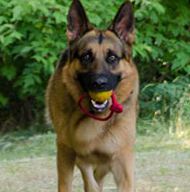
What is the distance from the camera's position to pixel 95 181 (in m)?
5.88

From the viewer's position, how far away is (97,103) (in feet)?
16.9

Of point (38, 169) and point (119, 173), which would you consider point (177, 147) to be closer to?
point (38, 169)

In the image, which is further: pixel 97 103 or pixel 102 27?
pixel 102 27

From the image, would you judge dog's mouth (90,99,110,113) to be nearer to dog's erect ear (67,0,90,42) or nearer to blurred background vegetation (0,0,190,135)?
dog's erect ear (67,0,90,42)

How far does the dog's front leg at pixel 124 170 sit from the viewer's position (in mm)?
5387

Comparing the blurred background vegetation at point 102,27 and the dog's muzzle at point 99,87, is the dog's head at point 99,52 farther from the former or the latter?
the blurred background vegetation at point 102,27

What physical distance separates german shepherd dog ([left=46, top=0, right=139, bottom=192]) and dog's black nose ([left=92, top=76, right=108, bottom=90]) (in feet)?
0.43

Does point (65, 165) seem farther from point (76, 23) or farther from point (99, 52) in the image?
point (76, 23)

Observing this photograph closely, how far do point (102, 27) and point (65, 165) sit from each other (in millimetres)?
4522

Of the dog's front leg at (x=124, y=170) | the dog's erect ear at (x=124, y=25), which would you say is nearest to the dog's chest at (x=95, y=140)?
the dog's front leg at (x=124, y=170)

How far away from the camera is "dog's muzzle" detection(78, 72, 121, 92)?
4914 millimetres

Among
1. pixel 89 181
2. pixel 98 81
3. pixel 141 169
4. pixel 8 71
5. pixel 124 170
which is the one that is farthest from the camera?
pixel 8 71

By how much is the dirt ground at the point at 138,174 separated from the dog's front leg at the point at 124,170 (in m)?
0.63

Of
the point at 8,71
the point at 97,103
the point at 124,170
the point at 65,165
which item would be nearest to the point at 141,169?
the point at 124,170
